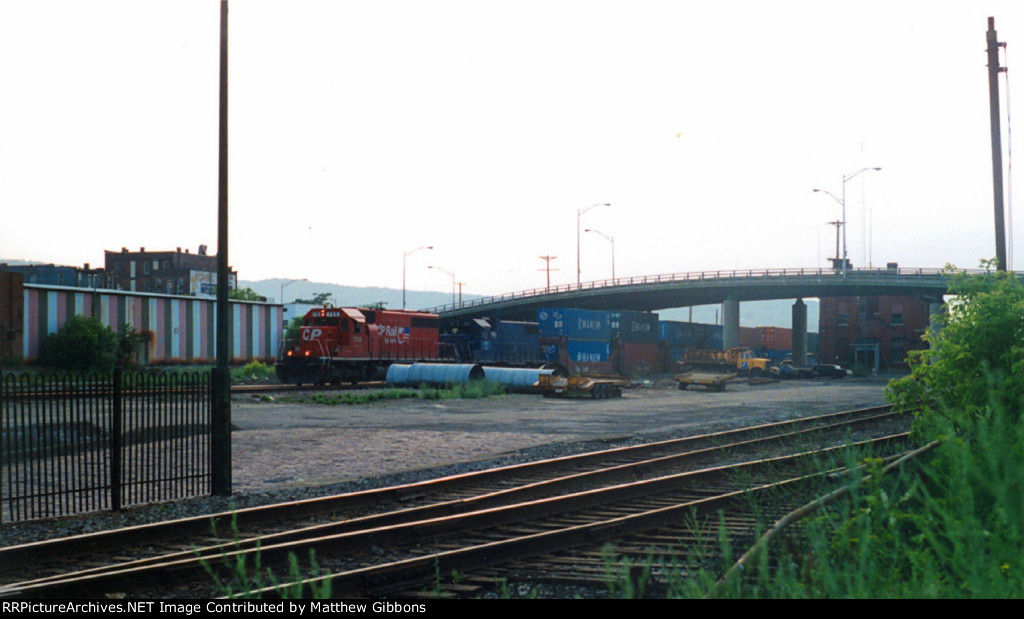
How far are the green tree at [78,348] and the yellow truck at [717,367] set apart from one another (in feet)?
102

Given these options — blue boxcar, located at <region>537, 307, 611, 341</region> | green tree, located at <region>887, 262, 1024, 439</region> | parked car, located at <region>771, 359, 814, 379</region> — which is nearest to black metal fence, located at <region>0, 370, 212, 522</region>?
green tree, located at <region>887, 262, 1024, 439</region>

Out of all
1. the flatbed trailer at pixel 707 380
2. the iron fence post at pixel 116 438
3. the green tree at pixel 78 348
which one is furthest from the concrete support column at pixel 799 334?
the iron fence post at pixel 116 438

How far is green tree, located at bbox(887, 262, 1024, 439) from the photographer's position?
10938 mm

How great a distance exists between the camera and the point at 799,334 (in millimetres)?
82812

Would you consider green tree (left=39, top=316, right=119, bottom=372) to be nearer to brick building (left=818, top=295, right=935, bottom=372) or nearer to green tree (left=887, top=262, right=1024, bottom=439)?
green tree (left=887, top=262, right=1024, bottom=439)

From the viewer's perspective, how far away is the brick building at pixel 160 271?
119 meters

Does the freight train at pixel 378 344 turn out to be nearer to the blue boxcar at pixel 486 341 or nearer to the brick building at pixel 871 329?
the blue boxcar at pixel 486 341

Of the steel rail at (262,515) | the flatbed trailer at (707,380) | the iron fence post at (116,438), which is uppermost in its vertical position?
the iron fence post at (116,438)

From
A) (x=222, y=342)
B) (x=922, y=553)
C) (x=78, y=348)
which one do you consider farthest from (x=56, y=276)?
(x=922, y=553)

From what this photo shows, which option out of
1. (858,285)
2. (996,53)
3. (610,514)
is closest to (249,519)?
(610,514)

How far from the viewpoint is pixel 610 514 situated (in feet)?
31.1

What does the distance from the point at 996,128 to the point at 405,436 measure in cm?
1658

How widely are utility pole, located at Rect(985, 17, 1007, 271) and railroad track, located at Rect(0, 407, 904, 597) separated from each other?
1221 cm

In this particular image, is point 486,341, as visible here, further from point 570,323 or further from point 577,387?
point 577,387
